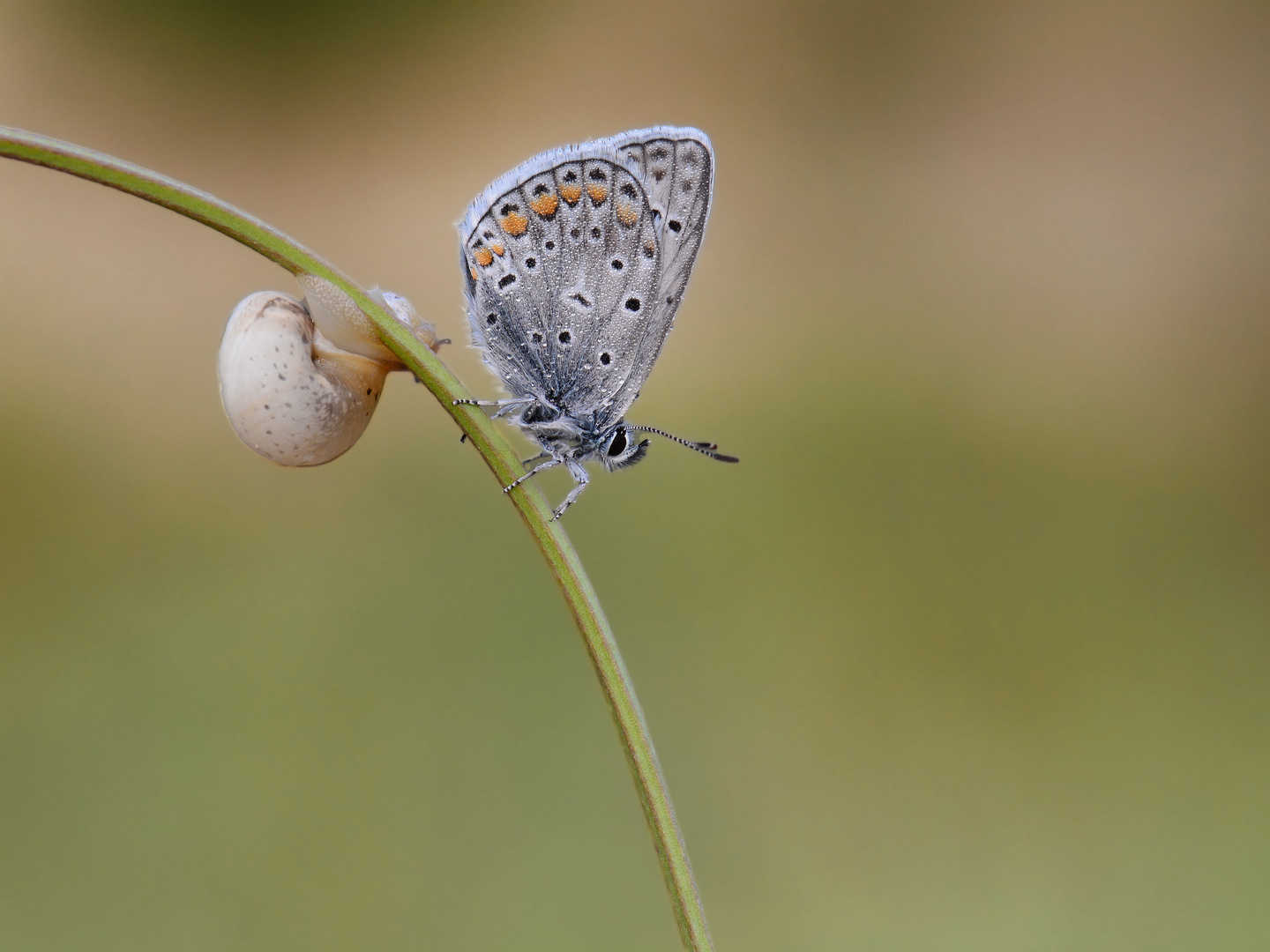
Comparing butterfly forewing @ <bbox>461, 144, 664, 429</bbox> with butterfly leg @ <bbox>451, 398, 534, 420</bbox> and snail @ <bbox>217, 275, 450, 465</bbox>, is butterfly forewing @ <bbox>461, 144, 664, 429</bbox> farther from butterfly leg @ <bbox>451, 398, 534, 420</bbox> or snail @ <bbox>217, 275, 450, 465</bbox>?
snail @ <bbox>217, 275, 450, 465</bbox>

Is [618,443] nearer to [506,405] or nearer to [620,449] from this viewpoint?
[620,449]

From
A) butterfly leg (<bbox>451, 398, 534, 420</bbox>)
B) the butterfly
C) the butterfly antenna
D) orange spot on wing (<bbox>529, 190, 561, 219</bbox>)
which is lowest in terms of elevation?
the butterfly antenna

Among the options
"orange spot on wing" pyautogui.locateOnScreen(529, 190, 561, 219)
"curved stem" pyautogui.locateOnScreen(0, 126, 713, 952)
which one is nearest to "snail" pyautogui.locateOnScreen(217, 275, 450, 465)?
"curved stem" pyautogui.locateOnScreen(0, 126, 713, 952)

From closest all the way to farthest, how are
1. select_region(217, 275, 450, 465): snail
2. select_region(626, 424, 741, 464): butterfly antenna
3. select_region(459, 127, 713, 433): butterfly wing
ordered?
1. select_region(217, 275, 450, 465): snail
2. select_region(459, 127, 713, 433): butterfly wing
3. select_region(626, 424, 741, 464): butterfly antenna

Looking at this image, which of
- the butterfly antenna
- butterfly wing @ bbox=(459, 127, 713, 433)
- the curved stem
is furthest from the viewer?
the butterfly antenna

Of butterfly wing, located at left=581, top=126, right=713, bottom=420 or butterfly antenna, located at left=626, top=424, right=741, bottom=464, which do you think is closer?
butterfly wing, located at left=581, top=126, right=713, bottom=420

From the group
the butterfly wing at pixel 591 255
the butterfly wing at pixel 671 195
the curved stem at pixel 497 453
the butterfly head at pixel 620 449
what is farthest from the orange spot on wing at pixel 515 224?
the curved stem at pixel 497 453

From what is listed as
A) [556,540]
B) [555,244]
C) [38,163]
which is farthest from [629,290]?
[38,163]

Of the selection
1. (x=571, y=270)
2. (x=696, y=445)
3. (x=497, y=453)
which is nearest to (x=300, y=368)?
(x=497, y=453)

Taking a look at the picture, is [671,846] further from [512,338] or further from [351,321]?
[512,338]
